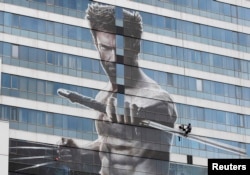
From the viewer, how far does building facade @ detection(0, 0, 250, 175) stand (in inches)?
2899

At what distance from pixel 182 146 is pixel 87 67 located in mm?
13924

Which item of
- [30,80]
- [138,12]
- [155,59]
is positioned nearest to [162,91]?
[155,59]

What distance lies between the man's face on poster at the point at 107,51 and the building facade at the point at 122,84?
10 centimetres

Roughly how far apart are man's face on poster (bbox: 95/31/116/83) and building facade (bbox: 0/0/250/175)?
103 mm

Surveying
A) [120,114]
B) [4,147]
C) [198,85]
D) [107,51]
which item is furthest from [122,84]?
[4,147]

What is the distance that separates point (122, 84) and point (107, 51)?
12.3 feet

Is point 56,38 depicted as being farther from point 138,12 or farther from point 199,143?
point 199,143

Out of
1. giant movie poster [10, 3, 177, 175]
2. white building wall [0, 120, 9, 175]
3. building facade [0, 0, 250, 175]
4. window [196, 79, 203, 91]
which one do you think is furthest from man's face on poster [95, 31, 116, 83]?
white building wall [0, 120, 9, 175]

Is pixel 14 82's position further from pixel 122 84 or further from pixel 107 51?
pixel 122 84

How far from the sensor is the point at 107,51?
80.1m

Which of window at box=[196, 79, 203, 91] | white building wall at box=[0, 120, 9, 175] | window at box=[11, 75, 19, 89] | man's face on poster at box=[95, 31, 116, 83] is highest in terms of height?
man's face on poster at box=[95, 31, 116, 83]

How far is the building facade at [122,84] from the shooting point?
73.6 m

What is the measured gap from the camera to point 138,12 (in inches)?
3295

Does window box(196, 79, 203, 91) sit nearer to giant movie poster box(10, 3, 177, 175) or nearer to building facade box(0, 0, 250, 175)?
building facade box(0, 0, 250, 175)
